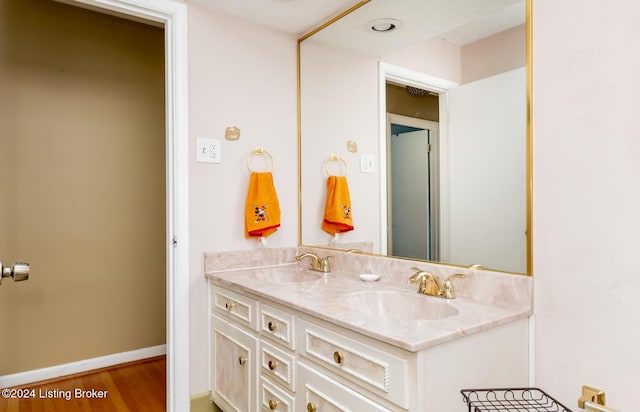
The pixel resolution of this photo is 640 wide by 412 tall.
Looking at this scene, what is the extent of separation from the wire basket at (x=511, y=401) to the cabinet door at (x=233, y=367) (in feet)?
2.92

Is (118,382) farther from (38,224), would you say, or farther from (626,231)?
(626,231)

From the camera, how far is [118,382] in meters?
2.54

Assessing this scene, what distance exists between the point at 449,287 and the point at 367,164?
2.63 feet

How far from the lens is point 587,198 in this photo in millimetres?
1210

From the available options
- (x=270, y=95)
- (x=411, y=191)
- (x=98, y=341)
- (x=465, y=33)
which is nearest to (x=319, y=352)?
(x=411, y=191)

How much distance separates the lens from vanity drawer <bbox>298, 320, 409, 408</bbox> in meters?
1.04

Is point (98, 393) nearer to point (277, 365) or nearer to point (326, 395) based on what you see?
point (277, 365)

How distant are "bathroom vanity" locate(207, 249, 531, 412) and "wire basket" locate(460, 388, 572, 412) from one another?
0.04 m

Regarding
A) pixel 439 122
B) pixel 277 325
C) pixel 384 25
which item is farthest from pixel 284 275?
pixel 384 25

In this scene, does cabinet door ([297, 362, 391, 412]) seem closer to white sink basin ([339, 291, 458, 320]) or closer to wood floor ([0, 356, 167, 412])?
white sink basin ([339, 291, 458, 320])

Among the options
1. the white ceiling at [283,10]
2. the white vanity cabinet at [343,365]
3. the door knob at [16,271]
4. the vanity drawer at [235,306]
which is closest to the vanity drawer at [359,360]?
the white vanity cabinet at [343,365]

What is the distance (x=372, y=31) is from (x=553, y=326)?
153 centimetres

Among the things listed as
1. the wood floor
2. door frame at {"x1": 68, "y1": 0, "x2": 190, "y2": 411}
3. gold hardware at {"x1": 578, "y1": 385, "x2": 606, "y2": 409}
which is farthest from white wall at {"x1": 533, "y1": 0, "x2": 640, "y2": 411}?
the wood floor

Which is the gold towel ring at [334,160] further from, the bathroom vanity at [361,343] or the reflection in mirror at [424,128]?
the bathroom vanity at [361,343]
